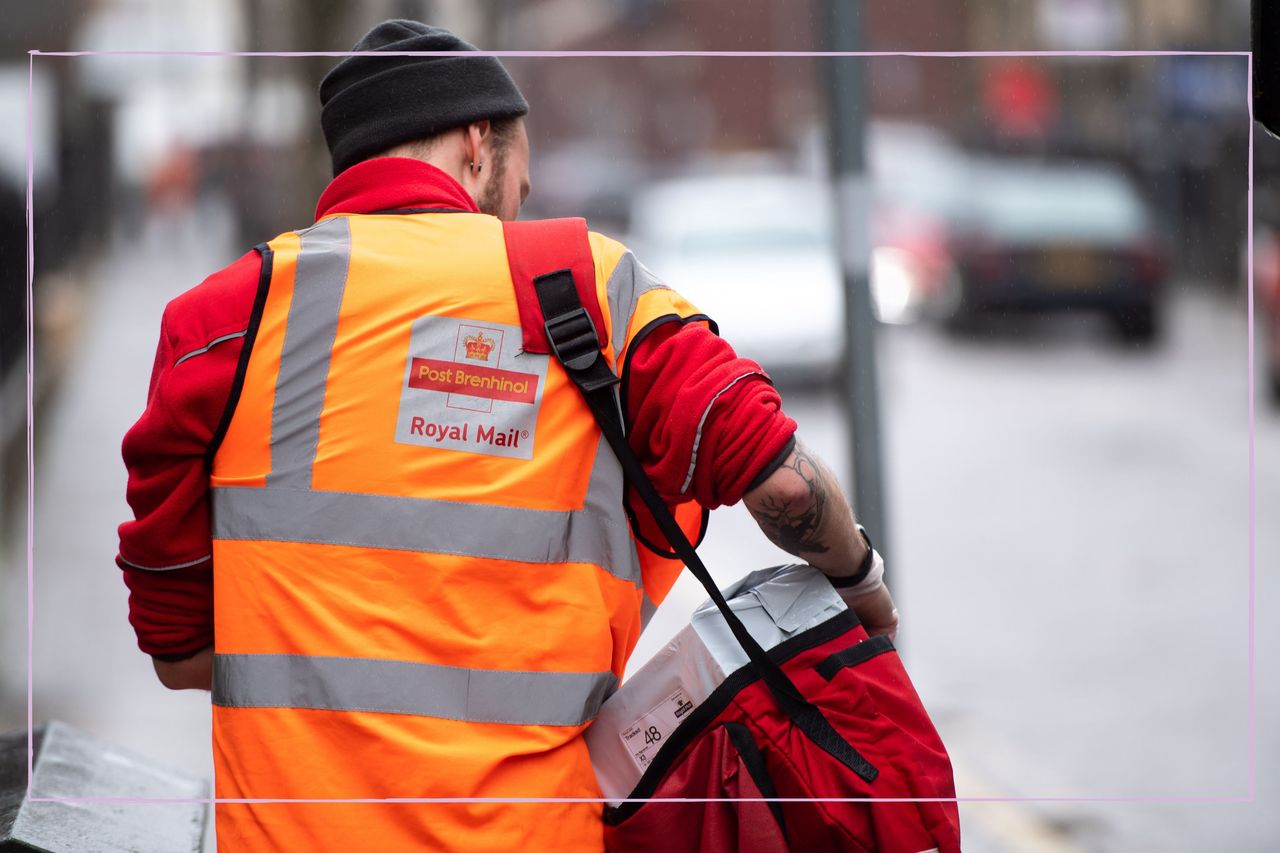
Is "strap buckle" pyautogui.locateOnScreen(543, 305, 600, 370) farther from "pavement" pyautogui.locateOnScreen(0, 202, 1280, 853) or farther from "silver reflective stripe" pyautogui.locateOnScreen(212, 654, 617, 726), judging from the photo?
"pavement" pyautogui.locateOnScreen(0, 202, 1280, 853)

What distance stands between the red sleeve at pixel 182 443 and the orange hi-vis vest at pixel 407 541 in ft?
0.08

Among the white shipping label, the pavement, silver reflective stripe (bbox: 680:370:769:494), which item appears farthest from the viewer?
the pavement

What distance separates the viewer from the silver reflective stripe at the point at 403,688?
1.84m

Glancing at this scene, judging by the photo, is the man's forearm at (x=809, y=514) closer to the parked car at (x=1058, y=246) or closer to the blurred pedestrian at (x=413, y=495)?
the blurred pedestrian at (x=413, y=495)

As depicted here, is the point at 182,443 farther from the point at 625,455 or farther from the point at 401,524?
the point at 625,455

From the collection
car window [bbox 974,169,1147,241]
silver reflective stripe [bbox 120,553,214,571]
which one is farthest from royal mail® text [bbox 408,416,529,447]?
car window [bbox 974,169,1147,241]

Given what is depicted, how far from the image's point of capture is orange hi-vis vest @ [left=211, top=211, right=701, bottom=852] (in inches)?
72.5

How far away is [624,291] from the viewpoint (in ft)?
6.11

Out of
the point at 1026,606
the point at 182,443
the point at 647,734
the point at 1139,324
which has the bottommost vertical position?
the point at 1026,606

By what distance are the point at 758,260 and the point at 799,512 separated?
10895 millimetres

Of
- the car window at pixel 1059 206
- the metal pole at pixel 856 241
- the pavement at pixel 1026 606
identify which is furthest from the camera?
the car window at pixel 1059 206

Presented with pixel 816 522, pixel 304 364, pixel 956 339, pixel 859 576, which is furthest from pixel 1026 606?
pixel 956 339

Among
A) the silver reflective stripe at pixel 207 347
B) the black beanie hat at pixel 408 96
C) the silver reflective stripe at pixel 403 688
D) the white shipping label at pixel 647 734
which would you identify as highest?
the black beanie hat at pixel 408 96

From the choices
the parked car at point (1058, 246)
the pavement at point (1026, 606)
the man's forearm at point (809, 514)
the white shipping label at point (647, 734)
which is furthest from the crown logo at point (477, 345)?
the parked car at point (1058, 246)
